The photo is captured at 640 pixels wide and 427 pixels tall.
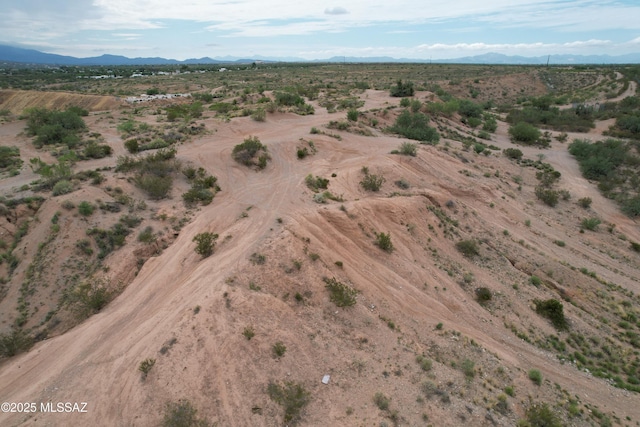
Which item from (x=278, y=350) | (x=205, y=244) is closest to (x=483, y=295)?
(x=278, y=350)

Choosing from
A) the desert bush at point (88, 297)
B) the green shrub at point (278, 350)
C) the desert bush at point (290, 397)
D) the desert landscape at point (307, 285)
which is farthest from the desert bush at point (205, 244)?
the desert bush at point (290, 397)

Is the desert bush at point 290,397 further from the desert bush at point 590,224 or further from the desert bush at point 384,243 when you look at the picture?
the desert bush at point 590,224

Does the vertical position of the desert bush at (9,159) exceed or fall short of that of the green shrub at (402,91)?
it falls short

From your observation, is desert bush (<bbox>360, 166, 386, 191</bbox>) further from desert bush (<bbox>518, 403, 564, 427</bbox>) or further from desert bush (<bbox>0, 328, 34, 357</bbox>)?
desert bush (<bbox>0, 328, 34, 357</bbox>)

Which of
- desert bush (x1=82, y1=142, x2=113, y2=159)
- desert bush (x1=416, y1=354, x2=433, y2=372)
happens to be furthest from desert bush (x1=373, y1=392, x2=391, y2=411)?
desert bush (x1=82, y1=142, x2=113, y2=159)

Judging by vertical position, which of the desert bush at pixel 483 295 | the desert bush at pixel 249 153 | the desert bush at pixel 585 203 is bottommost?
the desert bush at pixel 585 203

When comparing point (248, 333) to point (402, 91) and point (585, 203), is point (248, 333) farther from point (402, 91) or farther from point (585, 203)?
point (402, 91)
